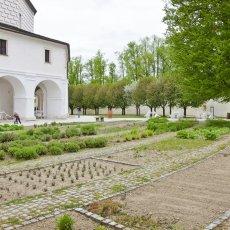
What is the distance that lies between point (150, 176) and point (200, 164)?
230 centimetres

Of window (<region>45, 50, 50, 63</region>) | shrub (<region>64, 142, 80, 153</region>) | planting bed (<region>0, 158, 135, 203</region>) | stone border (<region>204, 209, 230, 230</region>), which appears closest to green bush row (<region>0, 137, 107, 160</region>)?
shrub (<region>64, 142, 80, 153</region>)

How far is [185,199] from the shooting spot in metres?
6.32

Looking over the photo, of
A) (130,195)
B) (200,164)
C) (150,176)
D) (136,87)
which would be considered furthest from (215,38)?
(136,87)

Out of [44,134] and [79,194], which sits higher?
[44,134]

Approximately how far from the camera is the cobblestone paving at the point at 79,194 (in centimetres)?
543

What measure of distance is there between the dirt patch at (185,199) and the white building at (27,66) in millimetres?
23130

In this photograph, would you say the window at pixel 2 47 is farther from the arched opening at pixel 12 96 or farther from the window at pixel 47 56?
the window at pixel 47 56

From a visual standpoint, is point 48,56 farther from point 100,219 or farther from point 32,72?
point 100,219

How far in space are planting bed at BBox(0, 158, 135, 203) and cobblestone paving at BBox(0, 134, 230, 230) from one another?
1.34 ft

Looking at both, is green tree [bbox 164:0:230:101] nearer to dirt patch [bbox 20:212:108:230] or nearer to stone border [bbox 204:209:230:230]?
stone border [bbox 204:209:230:230]

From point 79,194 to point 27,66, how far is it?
25.2 meters

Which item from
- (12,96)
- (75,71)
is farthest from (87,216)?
(75,71)

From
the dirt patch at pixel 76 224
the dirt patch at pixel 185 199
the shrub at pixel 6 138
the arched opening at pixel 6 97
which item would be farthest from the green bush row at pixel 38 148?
the arched opening at pixel 6 97

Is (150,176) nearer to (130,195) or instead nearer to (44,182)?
(130,195)
